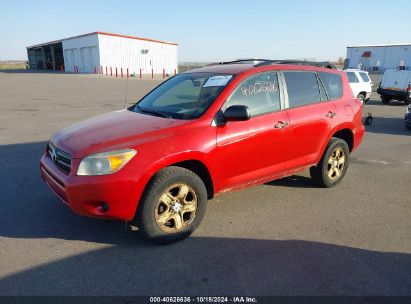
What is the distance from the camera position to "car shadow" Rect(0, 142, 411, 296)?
2.90m

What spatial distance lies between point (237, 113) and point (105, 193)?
155 centimetres

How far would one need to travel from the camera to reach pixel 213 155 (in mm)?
3711

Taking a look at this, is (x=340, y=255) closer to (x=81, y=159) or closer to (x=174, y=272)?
(x=174, y=272)

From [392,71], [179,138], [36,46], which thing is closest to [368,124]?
[392,71]

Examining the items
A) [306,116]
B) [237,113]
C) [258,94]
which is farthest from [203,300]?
[306,116]

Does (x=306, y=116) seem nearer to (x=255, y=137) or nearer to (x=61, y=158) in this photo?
(x=255, y=137)

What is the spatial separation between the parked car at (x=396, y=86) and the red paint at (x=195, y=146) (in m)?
14.0

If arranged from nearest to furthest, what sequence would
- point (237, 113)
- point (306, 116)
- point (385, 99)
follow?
point (237, 113) < point (306, 116) < point (385, 99)

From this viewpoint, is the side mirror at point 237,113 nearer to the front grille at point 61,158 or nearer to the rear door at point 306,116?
the rear door at point 306,116

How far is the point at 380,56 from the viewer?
2288 inches

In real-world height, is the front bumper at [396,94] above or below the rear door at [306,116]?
below

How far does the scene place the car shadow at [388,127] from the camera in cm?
1026

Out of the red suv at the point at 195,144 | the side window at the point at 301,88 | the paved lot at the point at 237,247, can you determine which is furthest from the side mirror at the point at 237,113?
the paved lot at the point at 237,247

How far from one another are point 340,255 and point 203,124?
6.19 ft
